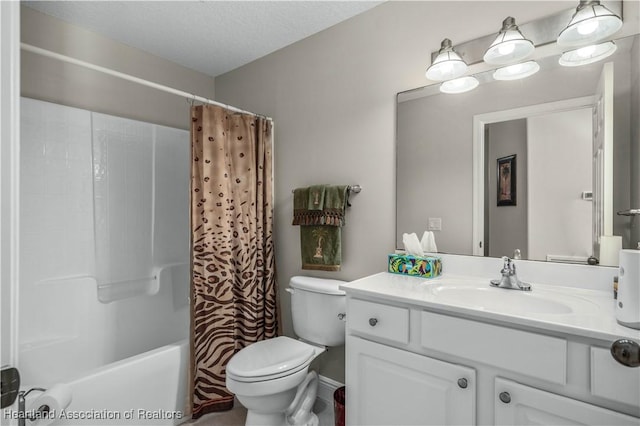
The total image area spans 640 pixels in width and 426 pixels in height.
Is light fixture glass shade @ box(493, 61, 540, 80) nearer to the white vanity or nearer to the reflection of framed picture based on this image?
the reflection of framed picture

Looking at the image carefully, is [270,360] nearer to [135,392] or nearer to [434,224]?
[135,392]

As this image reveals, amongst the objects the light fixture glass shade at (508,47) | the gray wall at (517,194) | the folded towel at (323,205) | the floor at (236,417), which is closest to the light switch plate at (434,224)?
the gray wall at (517,194)

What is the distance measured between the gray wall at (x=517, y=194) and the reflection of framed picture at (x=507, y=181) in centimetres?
1

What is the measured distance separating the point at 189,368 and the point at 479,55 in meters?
2.21

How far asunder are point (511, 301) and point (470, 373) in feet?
1.20

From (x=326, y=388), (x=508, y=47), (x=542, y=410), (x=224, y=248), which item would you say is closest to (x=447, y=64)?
(x=508, y=47)

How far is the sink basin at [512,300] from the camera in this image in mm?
1144

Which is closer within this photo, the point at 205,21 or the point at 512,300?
the point at 512,300

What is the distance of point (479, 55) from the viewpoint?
5.18 ft

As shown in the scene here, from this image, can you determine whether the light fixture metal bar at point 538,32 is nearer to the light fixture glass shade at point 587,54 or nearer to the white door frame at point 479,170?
the light fixture glass shade at point 587,54

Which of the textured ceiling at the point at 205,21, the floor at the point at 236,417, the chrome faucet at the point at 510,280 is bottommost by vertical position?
the floor at the point at 236,417

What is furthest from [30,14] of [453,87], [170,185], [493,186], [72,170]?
[493,186]

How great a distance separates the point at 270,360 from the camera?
5.59ft

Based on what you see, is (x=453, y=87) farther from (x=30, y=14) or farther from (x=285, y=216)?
(x=30, y=14)
